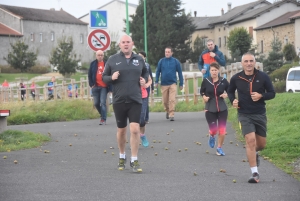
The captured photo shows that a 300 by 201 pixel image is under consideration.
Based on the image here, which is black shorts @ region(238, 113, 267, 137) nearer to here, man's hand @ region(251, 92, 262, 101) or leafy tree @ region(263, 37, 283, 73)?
man's hand @ region(251, 92, 262, 101)

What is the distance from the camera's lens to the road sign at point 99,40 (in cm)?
2000

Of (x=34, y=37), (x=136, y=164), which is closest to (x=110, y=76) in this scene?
(x=136, y=164)

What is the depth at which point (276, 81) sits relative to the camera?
48.4m

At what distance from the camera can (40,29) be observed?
9800 cm

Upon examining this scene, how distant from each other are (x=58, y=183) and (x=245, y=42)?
71.1 metres

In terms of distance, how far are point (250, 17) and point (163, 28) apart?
1203cm

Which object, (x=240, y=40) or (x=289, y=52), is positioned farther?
(x=240, y=40)

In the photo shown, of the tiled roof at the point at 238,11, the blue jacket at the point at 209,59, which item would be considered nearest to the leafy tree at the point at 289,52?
the tiled roof at the point at 238,11

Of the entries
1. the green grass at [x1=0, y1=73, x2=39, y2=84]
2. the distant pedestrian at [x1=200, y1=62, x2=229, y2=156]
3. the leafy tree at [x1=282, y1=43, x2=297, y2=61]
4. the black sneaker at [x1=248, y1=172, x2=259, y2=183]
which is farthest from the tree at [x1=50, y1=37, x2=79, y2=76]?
the black sneaker at [x1=248, y1=172, x2=259, y2=183]

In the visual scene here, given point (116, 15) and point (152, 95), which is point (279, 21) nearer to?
point (116, 15)

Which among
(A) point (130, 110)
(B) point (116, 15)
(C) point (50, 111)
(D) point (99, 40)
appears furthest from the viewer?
(B) point (116, 15)

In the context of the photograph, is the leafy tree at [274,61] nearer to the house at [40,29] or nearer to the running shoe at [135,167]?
the house at [40,29]

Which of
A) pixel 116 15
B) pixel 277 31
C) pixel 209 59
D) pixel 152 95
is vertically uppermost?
pixel 116 15

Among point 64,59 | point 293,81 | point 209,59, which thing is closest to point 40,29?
point 64,59
